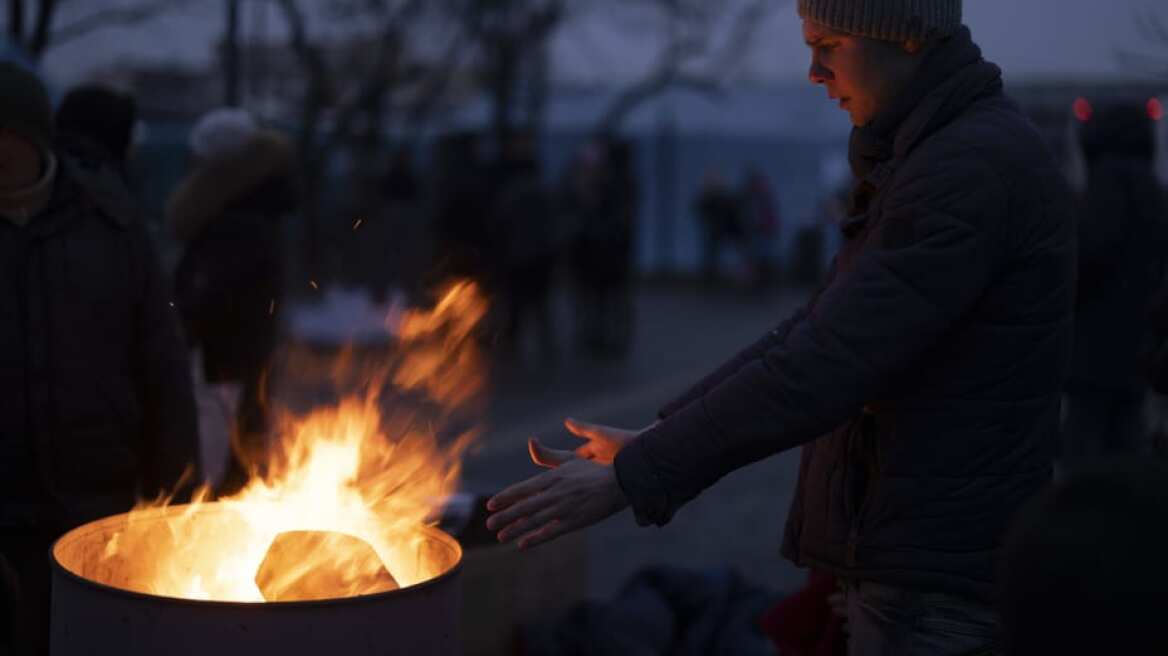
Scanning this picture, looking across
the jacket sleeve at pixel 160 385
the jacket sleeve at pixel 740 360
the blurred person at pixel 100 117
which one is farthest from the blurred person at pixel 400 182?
the jacket sleeve at pixel 740 360

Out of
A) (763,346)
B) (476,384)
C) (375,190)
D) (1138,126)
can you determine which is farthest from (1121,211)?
(375,190)

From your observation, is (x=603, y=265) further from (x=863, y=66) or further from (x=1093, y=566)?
(x=1093, y=566)

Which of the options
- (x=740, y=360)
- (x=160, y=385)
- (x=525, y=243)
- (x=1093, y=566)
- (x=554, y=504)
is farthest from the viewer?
(x=525, y=243)

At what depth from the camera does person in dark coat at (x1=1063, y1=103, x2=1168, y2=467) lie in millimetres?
5762

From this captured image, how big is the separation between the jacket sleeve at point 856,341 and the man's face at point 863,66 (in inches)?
8.4

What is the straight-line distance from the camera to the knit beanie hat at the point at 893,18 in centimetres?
227

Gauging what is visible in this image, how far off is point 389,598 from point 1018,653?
0.96 m

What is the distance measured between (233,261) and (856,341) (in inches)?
132

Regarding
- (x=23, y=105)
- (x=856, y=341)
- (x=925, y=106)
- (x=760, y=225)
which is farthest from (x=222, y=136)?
(x=760, y=225)

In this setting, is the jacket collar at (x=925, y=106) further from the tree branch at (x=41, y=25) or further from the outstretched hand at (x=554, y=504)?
the tree branch at (x=41, y=25)

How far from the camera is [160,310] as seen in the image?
3418 mm

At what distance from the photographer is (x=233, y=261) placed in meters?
A: 4.98

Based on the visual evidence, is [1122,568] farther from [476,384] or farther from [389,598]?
[476,384]

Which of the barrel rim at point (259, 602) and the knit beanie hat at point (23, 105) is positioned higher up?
the knit beanie hat at point (23, 105)
